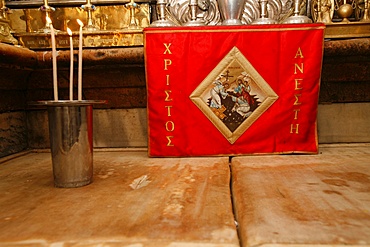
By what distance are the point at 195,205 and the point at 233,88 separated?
0.81 metres

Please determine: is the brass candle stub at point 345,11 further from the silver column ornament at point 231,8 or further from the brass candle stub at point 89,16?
the brass candle stub at point 89,16

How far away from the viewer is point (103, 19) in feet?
6.34

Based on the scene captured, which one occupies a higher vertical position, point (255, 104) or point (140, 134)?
point (255, 104)

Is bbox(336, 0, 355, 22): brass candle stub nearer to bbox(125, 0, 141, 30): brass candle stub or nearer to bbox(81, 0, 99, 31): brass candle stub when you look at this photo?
bbox(125, 0, 141, 30): brass candle stub

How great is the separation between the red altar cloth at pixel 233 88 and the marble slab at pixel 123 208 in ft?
0.83

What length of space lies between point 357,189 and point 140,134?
1243 millimetres

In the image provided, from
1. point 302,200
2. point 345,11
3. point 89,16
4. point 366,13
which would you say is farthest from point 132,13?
point 302,200

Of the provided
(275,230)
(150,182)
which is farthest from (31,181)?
(275,230)

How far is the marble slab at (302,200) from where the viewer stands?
25.0 inches

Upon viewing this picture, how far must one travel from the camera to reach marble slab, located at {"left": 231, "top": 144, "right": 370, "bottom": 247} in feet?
2.09

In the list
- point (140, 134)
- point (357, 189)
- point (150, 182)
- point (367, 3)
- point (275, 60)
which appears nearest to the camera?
point (357, 189)

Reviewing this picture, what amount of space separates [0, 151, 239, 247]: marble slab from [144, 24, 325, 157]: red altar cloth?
10.0 inches

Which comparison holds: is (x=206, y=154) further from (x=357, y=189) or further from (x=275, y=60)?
(x=357, y=189)

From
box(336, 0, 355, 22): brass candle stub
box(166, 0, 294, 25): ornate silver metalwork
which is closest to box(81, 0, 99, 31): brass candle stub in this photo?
box(166, 0, 294, 25): ornate silver metalwork
